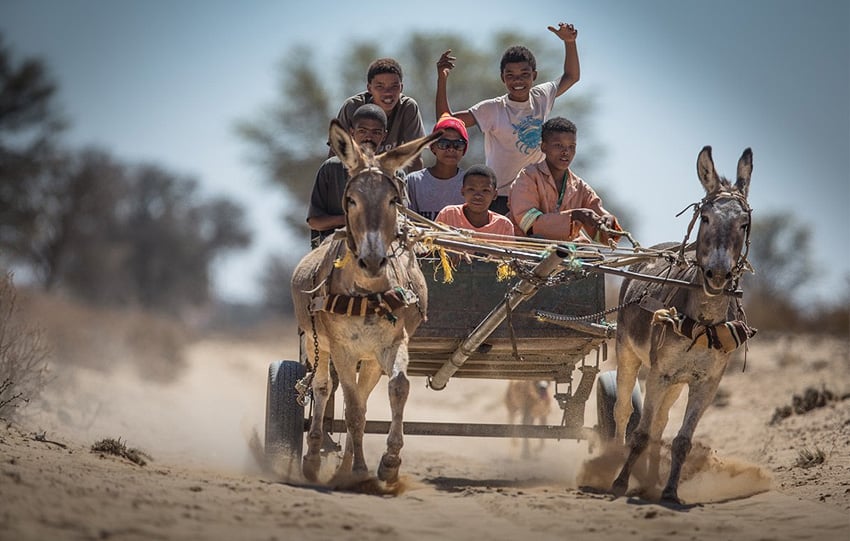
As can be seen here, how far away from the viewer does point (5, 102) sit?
117 feet

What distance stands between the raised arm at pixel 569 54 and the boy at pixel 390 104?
1522 millimetres

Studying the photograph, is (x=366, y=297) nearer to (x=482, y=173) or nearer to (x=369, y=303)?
(x=369, y=303)

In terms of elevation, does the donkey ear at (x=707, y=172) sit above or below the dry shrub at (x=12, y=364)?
above

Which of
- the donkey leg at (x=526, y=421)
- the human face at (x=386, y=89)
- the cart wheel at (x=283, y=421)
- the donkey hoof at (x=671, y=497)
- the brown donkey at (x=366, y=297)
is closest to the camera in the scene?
the brown donkey at (x=366, y=297)

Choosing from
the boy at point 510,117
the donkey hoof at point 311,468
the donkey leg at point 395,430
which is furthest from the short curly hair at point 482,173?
the donkey hoof at point 311,468

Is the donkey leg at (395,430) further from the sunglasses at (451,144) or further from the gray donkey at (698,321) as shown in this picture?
the sunglasses at (451,144)

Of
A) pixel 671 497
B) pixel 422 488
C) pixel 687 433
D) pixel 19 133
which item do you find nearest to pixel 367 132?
pixel 422 488

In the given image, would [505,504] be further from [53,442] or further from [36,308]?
[36,308]

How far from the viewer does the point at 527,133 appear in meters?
10.5

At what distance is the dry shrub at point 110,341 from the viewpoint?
71.4ft

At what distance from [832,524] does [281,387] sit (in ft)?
13.7

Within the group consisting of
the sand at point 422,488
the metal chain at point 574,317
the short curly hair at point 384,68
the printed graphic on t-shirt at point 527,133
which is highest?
the short curly hair at point 384,68

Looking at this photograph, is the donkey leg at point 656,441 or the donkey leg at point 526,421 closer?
the donkey leg at point 656,441

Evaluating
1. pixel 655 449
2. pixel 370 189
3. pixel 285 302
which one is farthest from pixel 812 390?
pixel 285 302
